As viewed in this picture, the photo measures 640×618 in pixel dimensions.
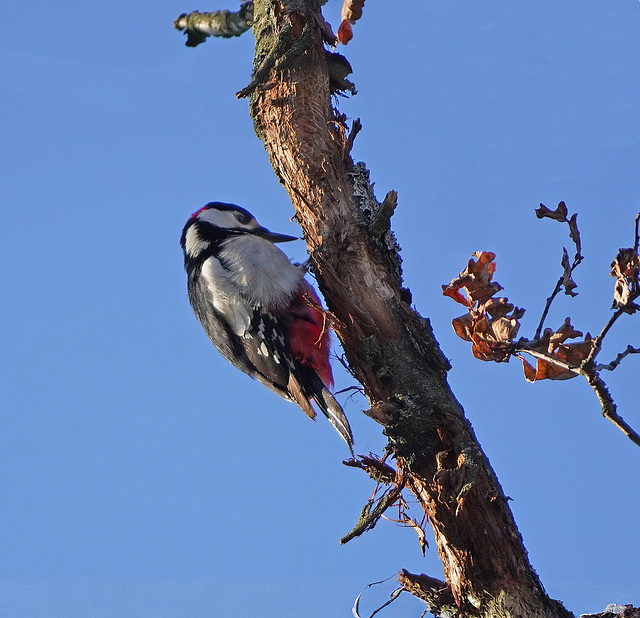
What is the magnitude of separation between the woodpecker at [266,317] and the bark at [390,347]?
21.1 inches

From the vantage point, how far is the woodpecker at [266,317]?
2.88 metres

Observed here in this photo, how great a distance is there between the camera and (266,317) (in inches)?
115

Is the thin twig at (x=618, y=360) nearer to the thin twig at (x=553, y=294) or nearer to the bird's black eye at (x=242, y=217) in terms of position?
the thin twig at (x=553, y=294)

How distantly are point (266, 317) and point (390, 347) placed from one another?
0.93m

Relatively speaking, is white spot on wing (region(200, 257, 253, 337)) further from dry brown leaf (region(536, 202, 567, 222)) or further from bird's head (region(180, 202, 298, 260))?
dry brown leaf (region(536, 202, 567, 222))

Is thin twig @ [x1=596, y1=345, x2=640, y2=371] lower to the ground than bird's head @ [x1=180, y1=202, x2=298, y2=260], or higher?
lower

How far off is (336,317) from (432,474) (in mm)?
534

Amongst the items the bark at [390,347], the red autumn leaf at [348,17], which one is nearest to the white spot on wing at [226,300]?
the bark at [390,347]

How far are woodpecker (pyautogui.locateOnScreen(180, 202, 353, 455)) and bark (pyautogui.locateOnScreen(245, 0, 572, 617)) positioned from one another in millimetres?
536

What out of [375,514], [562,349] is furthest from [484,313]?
[375,514]

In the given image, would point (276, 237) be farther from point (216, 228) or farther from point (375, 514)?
point (375, 514)

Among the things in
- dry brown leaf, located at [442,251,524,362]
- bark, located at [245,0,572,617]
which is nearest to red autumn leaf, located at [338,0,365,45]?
bark, located at [245,0,572,617]

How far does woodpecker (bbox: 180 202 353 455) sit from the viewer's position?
9.46ft

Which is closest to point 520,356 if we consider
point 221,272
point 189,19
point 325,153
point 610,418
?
point 610,418
